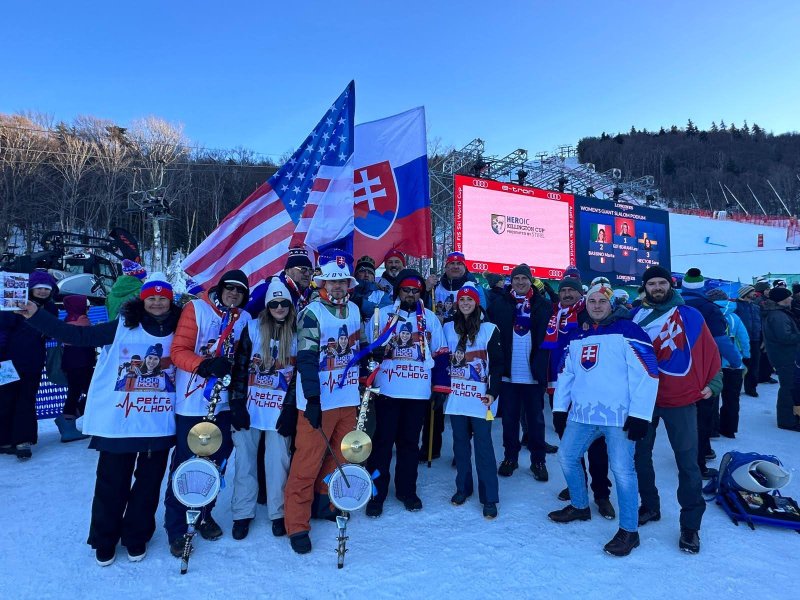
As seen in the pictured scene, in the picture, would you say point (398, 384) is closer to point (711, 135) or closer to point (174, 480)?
point (174, 480)

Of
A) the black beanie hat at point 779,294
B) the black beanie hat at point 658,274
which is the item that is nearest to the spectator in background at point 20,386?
the black beanie hat at point 658,274

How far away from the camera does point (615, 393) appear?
329cm

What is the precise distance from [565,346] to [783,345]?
5.64 metres

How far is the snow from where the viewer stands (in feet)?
111

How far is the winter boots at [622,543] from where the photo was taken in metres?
3.22

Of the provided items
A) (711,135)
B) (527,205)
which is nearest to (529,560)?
(527,205)

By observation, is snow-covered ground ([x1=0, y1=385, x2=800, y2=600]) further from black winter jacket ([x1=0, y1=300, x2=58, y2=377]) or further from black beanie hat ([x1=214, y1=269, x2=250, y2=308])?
black beanie hat ([x1=214, y1=269, x2=250, y2=308])

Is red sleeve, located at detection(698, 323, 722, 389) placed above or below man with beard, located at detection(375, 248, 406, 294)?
below

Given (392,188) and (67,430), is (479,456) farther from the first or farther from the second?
(67,430)

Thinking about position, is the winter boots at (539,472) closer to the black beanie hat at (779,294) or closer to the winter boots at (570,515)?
the winter boots at (570,515)

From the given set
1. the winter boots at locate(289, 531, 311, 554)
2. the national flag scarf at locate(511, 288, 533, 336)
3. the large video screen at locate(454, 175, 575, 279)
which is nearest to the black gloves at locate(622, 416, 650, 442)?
the national flag scarf at locate(511, 288, 533, 336)

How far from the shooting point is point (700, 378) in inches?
134

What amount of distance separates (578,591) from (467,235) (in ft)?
41.4

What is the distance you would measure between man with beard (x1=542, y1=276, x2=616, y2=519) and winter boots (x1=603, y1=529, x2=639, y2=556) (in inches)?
20.0
